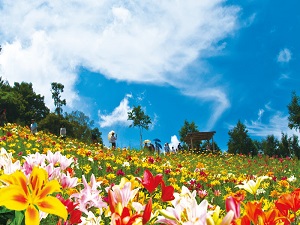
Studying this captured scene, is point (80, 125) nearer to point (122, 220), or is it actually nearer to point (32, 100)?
point (32, 100)

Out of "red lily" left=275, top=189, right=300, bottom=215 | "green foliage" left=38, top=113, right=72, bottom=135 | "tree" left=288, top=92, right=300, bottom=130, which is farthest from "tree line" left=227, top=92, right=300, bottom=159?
"red lily" left=275, top=189, right=300, bottom=215

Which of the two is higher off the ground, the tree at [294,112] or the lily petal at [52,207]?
the tree at [294,112]

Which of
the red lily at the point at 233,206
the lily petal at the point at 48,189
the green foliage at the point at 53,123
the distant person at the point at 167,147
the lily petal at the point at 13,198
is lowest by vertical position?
the red lily at the point at 233,206

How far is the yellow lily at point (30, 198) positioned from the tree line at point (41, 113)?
49.2 m

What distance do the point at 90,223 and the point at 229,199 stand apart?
0.62 meters

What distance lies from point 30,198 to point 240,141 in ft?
167

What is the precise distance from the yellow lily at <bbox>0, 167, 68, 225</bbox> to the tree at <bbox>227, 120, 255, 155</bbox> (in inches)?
1973

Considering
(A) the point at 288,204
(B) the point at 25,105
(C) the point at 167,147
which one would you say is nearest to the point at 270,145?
(C) the point at 167,147

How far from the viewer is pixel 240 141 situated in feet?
164

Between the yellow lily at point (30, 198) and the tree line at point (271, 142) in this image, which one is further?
the tree line at point (271, 142)

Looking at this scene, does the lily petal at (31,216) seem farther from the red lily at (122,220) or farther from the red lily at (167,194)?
the red lily at (167,194)

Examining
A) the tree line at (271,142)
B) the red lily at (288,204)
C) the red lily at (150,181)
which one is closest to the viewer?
the red lily at (288,204)

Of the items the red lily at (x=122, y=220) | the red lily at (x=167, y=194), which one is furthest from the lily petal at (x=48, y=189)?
the red lily at (x=167, y=194)

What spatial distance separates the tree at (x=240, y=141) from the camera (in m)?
49.7
